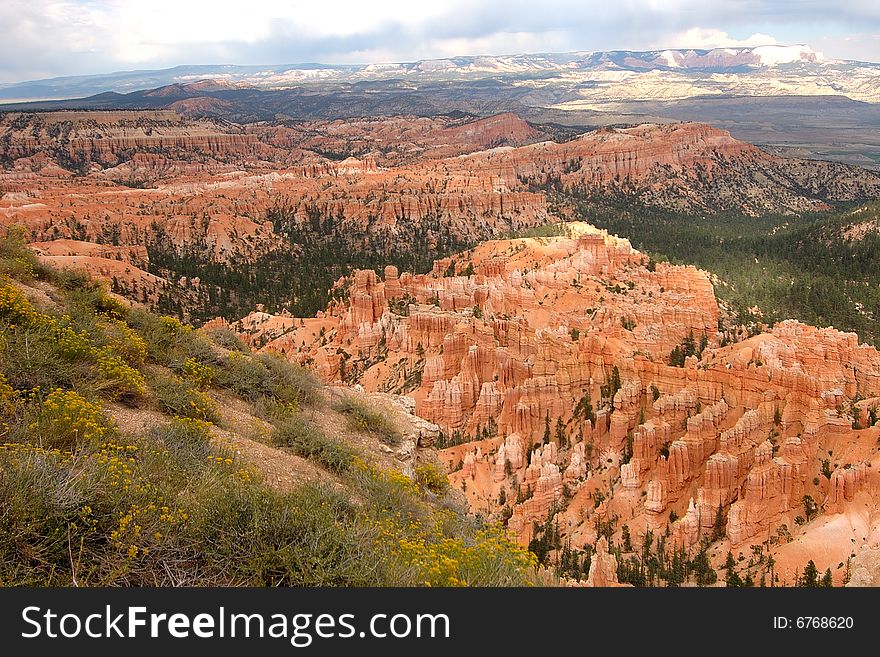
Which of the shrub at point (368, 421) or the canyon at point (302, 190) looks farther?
the canyon at point (302, 190)

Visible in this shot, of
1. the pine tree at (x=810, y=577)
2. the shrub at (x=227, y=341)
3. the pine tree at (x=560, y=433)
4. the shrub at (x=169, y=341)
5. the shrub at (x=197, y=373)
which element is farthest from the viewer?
the pine tree at (x=560, y=433)

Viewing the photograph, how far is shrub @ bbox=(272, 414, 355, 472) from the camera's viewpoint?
978 cm

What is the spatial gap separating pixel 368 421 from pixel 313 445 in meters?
3.11

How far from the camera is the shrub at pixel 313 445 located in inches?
385

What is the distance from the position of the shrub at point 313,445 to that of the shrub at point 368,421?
85.3 inches

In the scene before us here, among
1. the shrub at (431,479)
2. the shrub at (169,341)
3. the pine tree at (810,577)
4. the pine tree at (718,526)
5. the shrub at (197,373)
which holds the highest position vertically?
the shrub at (169,341)

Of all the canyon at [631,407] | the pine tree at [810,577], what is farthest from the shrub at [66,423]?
the canyon at [631,407]

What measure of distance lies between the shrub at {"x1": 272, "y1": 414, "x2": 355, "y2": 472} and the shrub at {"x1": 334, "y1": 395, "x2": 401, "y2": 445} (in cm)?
217

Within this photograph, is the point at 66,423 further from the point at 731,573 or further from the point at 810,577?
the point at 731,573

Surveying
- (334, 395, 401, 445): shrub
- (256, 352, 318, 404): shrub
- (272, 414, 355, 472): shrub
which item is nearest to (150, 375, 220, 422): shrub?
(272, 414, 355, 472): shrub

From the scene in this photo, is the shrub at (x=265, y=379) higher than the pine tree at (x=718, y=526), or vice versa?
the shrub at (x=265, y=379)

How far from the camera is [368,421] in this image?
13.0 metres

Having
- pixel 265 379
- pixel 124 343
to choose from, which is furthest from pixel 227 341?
pixel 124 343

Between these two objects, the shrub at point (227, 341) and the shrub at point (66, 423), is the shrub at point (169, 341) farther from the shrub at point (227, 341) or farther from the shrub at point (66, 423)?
the shrub at point (66, 423)
